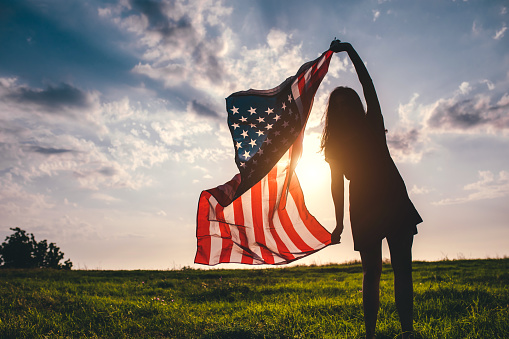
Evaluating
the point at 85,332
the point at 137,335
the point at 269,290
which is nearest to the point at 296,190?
the point at 137,335

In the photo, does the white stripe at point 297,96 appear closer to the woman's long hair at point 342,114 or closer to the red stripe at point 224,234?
the woman's long hair at point 342,114

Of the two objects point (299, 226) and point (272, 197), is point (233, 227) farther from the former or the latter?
point (299, 226)

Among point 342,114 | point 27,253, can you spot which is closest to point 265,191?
point 342,114

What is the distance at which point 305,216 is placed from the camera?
195 inches

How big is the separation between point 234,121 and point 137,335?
124 inches

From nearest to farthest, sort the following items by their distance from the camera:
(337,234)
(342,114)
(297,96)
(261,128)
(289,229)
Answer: (342,114), (337,234), (297,96), (261,128), (289,229)

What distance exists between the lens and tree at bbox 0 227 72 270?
32.5 meters

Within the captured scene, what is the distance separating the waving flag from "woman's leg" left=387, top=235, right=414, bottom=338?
5.20 feet

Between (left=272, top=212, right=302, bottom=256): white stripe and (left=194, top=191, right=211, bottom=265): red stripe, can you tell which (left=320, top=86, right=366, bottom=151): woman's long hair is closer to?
(left=272, top=212, right=302, bottom=256): white stripe

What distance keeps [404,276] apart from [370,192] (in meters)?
0.80

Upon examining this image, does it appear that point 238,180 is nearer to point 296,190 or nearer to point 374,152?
point 296,190

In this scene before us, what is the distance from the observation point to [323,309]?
5.18 meters

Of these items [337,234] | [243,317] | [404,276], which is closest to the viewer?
[404,276]

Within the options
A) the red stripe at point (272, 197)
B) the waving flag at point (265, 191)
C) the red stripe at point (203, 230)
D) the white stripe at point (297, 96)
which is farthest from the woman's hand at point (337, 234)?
the red stripe at point (203, 230)
